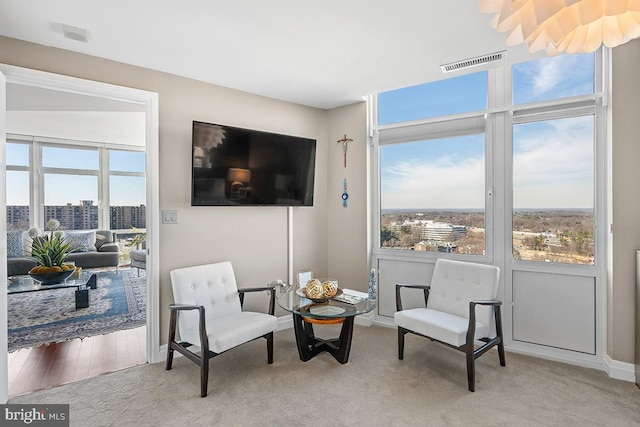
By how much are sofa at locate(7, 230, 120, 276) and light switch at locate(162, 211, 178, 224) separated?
4.10 meters

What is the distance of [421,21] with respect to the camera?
2.20 meters

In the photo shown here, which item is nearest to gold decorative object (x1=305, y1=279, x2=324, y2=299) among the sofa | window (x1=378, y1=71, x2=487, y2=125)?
window (x1=378, y1=71, x2=487, y2=125)

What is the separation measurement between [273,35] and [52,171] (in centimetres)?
671

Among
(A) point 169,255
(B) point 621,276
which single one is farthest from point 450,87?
(A) point 169,255

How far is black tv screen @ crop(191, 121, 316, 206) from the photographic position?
303cm

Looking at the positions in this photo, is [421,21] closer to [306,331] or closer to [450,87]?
[450,87]

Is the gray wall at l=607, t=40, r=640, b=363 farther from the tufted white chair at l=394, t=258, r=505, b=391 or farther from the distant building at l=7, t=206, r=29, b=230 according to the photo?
the distant building at l=7, t=206, r=29, b=230

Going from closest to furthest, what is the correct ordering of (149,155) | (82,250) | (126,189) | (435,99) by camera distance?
(149,155) → (435,99) → (82,250) → (126,189)

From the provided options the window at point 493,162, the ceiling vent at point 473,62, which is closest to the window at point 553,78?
the window at point 493,162

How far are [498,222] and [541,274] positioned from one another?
0.58m

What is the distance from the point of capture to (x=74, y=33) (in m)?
2.30

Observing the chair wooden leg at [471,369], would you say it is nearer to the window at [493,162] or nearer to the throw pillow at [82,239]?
the window at [493,162]

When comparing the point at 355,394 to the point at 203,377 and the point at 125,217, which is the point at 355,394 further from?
the point at 125,217

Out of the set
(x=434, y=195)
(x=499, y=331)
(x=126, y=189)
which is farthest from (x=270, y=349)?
(x=126, y=189)
